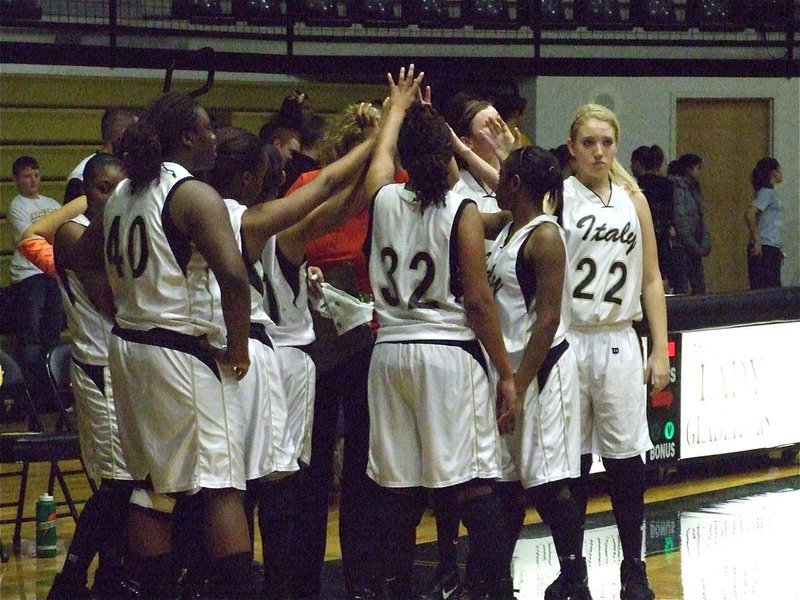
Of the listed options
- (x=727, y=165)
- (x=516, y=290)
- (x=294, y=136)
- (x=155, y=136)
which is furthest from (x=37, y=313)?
(x=727, y=165)

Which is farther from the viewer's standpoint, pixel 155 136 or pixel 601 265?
pixel 601 265

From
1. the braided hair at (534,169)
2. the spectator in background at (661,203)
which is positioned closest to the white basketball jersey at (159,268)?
the braided hair at (534,169)

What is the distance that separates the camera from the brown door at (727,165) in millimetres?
16781

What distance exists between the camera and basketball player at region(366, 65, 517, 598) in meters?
4.53

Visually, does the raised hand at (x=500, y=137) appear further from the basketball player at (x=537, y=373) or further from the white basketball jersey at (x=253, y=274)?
the white basketball jersey at (x=253, y=274)

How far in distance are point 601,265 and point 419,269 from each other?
0.97 meters

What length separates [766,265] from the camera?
595 inches

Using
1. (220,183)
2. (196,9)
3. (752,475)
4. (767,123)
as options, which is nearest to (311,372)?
(220,183)

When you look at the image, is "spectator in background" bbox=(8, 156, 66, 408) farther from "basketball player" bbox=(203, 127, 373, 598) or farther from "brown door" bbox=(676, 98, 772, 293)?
"brown door" bbox=(676, 98, 772, 293)

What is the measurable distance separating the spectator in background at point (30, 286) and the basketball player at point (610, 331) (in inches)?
218

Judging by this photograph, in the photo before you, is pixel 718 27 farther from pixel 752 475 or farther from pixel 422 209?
pixel 422 209

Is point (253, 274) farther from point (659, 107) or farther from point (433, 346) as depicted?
point (659, 107)

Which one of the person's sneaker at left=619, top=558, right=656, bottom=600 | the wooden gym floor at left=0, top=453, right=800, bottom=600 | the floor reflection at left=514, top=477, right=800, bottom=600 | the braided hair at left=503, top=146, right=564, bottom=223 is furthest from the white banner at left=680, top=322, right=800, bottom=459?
the braided hair at left=503, top=146, right=564, bottom=223

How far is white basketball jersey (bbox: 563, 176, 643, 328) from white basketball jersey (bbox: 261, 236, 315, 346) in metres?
1.02
